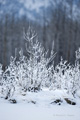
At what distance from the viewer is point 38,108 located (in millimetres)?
3623

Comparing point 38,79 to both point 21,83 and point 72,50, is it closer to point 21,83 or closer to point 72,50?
point 21,83

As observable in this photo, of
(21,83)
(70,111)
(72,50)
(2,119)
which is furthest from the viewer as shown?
(72,50)

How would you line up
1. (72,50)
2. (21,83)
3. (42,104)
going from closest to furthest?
(42,104) → (21,83) → (72,50)

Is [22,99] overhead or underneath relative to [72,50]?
overhead

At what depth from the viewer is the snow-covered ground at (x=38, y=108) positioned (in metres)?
3.18

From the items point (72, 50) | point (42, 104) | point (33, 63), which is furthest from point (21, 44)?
point (42, 104)

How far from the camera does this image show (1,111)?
330 centimetres

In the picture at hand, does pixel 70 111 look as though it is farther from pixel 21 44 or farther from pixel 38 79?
pixel 21 44

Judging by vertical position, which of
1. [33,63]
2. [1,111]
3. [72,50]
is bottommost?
[72,50]

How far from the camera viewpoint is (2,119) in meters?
2.95

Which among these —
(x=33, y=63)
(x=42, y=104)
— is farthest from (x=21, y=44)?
(x=42, y=104)

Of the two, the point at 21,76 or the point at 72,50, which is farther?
the point at 72,50

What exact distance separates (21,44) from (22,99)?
1793cm

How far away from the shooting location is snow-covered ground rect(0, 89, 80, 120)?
10.4 feet
